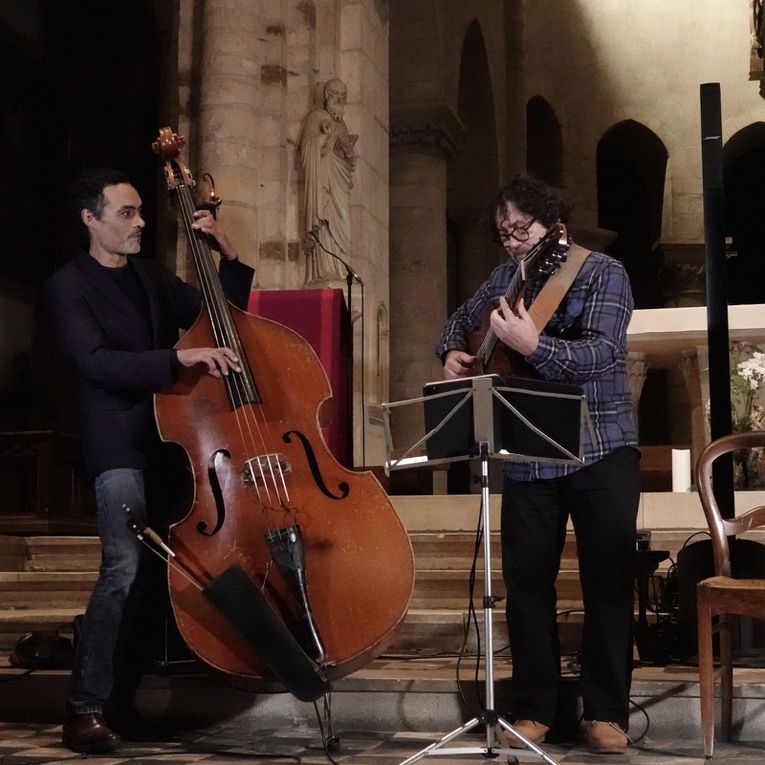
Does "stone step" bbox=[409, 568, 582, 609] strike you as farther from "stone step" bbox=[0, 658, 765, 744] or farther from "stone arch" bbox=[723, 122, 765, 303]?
"stone arch" bbox=[723, 122, 765, 303]

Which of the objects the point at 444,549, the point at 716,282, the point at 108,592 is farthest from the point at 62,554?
the point at 716,282

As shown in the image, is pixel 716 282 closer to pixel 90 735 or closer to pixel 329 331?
pixel 329 331

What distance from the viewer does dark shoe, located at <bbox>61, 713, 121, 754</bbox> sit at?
12.5 ft

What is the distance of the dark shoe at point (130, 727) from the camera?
4.09 metres

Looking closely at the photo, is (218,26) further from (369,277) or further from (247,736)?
(247,736)

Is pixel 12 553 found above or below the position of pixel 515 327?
below

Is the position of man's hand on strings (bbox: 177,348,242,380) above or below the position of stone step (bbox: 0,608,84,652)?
above

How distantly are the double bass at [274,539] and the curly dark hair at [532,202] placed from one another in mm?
722

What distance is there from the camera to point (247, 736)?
13.8 feet

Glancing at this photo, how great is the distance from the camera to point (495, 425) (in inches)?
133

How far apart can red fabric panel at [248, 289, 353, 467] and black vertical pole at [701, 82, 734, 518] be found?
1815mm

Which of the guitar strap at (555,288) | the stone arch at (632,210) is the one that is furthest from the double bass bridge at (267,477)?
the stone arch at (632,210)

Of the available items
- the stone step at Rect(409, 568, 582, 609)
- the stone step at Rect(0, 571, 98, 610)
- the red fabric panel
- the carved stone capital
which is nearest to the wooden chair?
the stone step at Rect(409, 568, 582, 609)

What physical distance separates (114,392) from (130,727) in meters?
1.12
